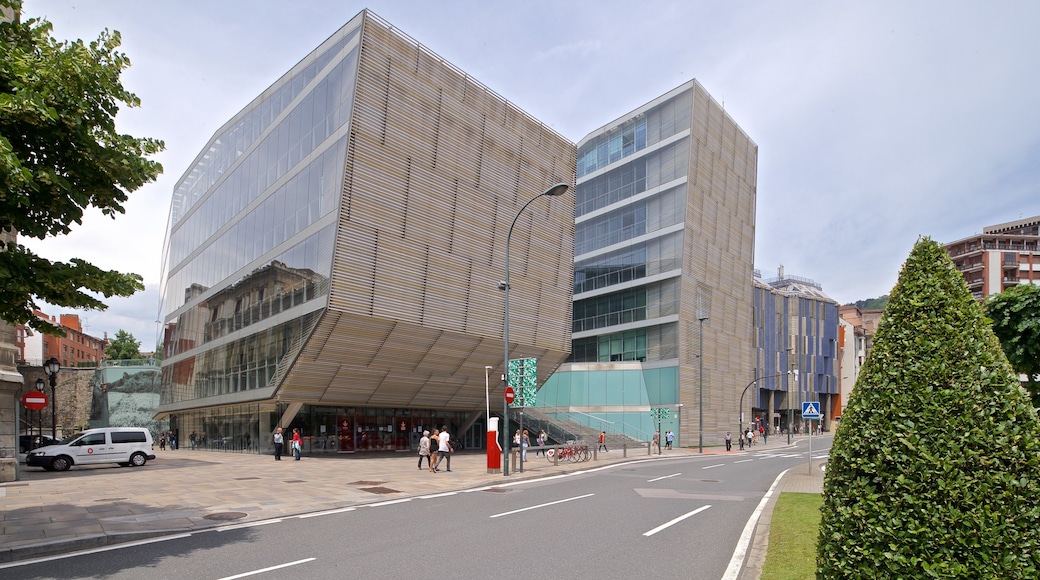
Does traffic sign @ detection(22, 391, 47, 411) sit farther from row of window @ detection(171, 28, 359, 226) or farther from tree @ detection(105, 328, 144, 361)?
tree @ detection(105, 328, 144, 361)

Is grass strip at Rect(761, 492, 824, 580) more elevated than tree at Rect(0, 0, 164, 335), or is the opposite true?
tree at Rect(0, 0, 164, 335)

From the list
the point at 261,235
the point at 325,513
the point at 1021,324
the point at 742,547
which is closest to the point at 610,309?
the point at 261,235

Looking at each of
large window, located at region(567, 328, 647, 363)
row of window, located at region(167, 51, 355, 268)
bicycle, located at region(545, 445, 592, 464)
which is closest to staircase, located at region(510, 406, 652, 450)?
large window, located at region(567, 328, 647, 363)

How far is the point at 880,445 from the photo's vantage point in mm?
3920

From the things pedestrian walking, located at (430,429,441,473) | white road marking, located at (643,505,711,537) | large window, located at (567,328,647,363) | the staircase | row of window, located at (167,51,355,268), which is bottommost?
the staircase

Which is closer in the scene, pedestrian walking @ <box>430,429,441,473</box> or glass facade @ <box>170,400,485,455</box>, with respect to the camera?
pedestrian walking @ <box>430,429,441,473</box>

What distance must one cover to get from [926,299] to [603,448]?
4105 cm

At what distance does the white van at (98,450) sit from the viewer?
2666 cm

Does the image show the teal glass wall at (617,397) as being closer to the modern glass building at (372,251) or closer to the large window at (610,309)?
the large window at (610,309)

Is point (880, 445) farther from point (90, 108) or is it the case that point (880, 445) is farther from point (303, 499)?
point (303, 499)

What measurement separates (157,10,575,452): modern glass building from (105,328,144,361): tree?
73.0 metres

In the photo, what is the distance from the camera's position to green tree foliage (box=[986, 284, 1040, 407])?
1686 centimetres

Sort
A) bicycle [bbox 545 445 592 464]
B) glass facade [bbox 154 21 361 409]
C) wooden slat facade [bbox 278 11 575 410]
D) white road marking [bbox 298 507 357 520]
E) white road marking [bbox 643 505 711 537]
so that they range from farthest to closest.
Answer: bicycle [bbox 545 445 592 464] → glass facade [bbox 154 21 361 409] → wooden slat facade [bbox 278 11 575 410] → white road marking [bbox 298 507 357 520] → white road marking [bbox 643 505 711 537]

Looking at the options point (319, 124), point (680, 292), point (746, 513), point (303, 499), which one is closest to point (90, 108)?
point (303, 499)
